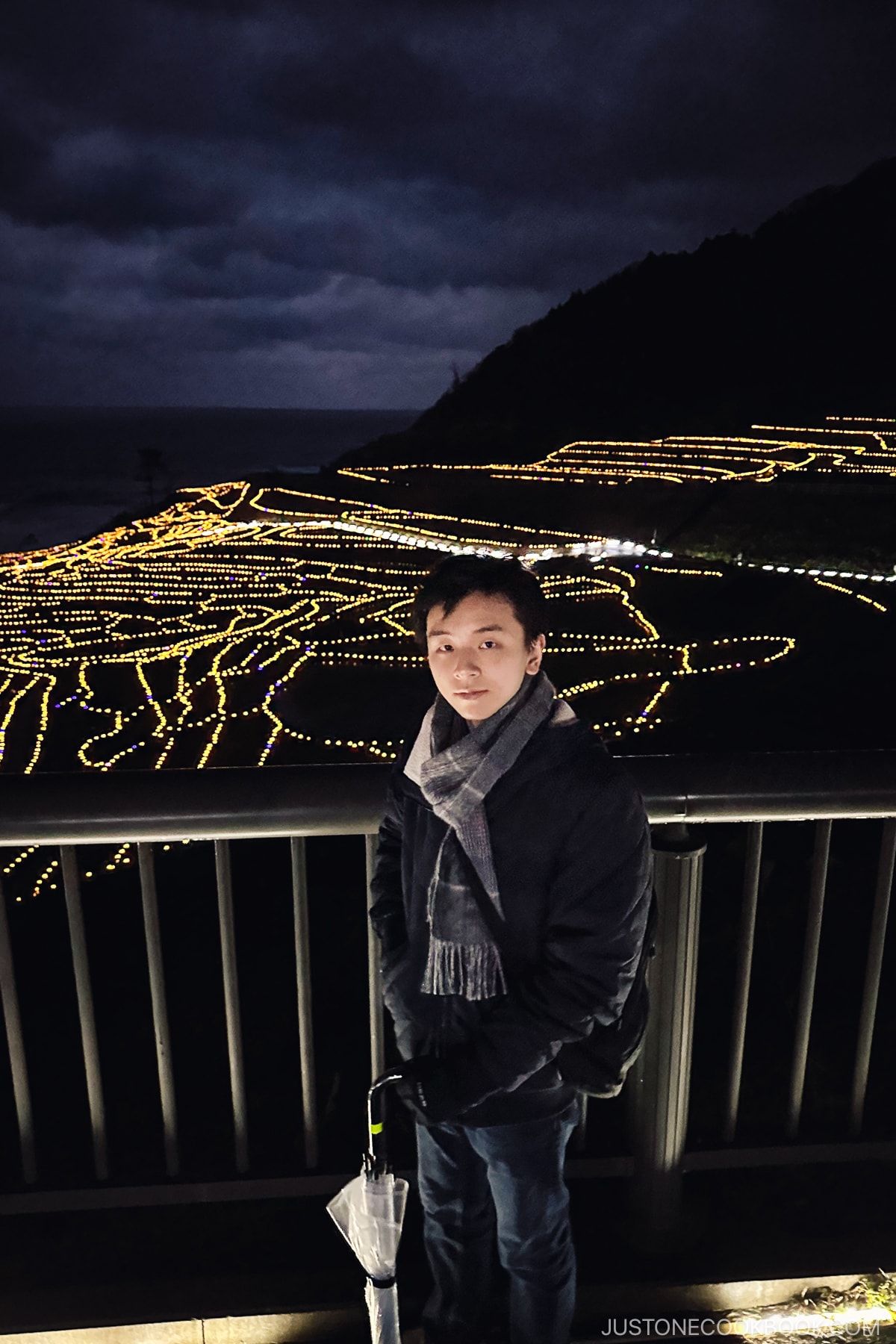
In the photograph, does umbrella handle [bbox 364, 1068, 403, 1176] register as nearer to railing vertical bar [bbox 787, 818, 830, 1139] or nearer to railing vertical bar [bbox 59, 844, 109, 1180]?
railing vertical bar [bbox 59, 844, 109, 1180]

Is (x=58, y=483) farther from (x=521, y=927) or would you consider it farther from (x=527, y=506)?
(x=521, y=927)

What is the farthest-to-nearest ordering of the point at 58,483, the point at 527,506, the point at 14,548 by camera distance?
the point at 58,483 → the point at 14,548 → the point at 527,506

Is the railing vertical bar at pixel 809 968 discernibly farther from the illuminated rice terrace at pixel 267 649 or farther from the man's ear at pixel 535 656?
the illuminated rice terrace at pixel 267 649

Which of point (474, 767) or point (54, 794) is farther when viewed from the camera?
point (54, 794)

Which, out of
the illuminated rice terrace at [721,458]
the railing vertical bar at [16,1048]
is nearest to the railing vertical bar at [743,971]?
the railing vertical bar at [16,1048]

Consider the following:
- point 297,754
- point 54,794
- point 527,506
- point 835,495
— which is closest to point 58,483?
point 527,506

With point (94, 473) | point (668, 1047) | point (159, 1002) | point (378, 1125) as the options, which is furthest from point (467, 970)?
point (94, 473)
